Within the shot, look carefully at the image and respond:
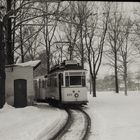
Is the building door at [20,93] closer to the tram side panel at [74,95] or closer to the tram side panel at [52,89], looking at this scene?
the tram side panel at [52,89]

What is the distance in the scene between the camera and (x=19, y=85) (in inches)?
1215

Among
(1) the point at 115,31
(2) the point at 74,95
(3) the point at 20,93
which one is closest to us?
(2) the point at 74,95

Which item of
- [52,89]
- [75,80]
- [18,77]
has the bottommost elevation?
[52,89]

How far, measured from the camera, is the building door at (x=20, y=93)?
30.4 m

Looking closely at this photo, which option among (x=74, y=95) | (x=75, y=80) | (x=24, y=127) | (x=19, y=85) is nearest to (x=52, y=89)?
(x=19, y=85)

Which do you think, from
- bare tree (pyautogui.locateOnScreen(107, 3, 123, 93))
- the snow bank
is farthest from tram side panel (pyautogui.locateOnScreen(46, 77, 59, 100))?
bare tree (pyautogui.locateOnScreen(107, 3, 123, 93))

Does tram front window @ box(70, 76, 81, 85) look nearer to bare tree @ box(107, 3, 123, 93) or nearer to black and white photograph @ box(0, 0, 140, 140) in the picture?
black and white photograph @ box(0, 0, 140, 140)

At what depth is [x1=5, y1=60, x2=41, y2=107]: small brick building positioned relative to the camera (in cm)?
3052

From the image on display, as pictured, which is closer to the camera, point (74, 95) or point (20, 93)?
point (74, 95)

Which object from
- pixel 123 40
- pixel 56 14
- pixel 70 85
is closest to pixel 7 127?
A: pixel 56 14

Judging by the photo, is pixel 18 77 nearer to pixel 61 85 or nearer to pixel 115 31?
pixel 61 85

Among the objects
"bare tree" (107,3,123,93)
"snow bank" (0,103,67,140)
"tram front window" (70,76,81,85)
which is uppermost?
"bare tree" (107,3,123,93)

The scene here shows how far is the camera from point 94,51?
48.4 m

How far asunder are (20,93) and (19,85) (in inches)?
26.2
